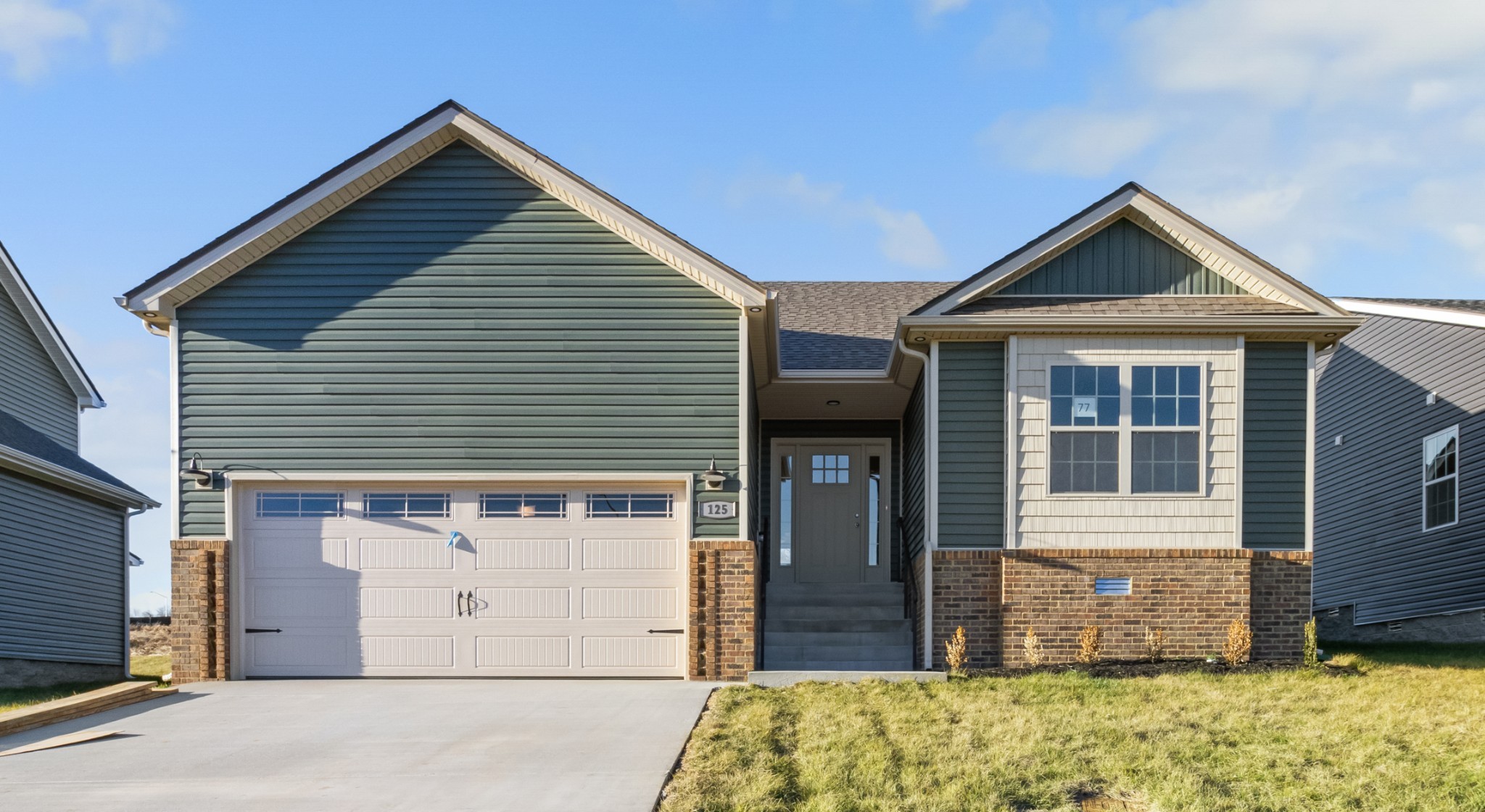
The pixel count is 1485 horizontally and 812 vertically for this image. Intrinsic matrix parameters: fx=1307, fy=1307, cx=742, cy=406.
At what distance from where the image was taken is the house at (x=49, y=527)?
618 inches

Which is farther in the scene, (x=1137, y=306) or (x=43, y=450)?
(x=43, y=450)

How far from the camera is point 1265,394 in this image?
1329cm

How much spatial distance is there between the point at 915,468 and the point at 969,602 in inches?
103

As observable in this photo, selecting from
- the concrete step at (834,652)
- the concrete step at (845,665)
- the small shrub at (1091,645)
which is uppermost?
the small shrub at (1091,645)

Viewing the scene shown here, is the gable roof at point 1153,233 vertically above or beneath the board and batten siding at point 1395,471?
above

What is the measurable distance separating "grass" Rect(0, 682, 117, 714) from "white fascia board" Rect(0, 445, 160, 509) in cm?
255

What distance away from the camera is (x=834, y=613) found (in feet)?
51.8

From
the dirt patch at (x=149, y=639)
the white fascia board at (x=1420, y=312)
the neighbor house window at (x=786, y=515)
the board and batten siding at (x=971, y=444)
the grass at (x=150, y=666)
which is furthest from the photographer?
the dirt patch at (x=149, y=639)

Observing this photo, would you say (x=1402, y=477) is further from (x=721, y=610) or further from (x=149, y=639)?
(x=149, y=639)

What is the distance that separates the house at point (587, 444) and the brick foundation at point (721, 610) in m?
0.03

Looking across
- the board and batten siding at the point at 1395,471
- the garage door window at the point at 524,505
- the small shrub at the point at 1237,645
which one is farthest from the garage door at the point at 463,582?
the board and batten siding at the point at 1395,471

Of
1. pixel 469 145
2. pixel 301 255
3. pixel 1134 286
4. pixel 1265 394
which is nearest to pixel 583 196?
pixel 469 145

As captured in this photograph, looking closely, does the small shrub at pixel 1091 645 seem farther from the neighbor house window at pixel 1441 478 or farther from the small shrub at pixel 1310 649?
the neighbor house window at pixel 1441 478

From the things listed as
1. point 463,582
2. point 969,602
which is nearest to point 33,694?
point 463,582
